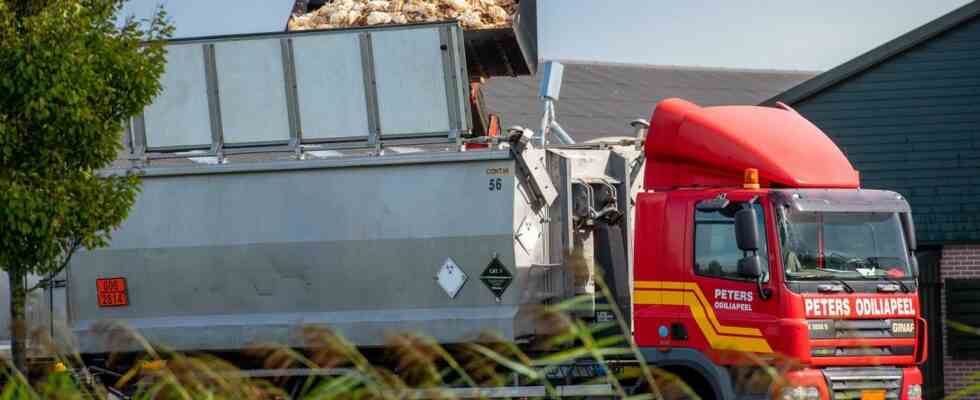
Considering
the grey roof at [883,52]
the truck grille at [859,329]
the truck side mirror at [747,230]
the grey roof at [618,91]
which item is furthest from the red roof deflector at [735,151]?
the grey roof at [618,91]

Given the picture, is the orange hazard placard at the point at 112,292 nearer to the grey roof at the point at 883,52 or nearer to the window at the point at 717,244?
the window at the point at 717,244

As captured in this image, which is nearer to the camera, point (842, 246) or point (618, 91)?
point (842, 246)

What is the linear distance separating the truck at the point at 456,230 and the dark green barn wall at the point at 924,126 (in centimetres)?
925

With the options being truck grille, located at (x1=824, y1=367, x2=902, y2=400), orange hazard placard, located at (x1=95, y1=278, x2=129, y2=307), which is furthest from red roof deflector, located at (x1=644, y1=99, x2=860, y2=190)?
orange hazard placard, located at (x1=95, y1=278, x2=129, y2=307)

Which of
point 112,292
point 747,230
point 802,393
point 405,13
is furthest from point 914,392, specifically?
point 112,292

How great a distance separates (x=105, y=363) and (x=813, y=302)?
255 inches

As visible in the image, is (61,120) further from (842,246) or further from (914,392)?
(914,392)

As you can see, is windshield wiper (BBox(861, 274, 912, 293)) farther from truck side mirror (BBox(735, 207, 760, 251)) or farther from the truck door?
truck side mirror (BBox(735, 207, 760, 251))

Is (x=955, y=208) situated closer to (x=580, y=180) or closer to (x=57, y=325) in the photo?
(x=580, y=180)

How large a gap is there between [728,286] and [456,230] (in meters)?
2.31

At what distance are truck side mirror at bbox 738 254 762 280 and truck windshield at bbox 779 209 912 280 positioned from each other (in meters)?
0.21

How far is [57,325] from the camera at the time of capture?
1276 centimetres

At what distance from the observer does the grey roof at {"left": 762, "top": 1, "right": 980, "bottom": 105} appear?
Result: 2111 centimetres

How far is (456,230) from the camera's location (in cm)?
1179
